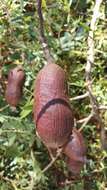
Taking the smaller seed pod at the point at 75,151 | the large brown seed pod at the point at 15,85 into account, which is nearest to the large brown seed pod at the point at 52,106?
the smaller seed pod at the point at 75,151

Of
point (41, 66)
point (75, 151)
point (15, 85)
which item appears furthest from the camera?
point (41, 66)

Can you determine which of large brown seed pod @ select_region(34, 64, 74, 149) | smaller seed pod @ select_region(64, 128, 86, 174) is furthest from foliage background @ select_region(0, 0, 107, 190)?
large brown seed pod @ select_region(34, 64, 74, 149)

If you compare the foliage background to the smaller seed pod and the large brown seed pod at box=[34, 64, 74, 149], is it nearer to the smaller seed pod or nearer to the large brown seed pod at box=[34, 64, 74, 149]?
the smaller seed pod

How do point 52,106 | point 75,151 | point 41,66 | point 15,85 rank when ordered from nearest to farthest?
point 52,106
point 75,151
point 15,85
point 41,66

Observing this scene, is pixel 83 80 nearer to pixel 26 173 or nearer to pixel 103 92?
pixel 103 92

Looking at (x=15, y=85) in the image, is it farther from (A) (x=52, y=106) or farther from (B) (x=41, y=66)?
(A) (x=52, y=106)

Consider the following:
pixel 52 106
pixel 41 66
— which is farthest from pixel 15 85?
pixel 52 106
